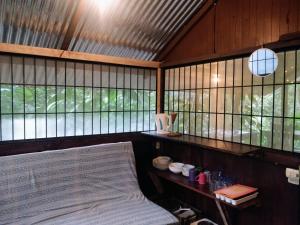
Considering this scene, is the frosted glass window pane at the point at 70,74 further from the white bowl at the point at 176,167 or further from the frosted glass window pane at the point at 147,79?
the white bowl at the point at 176,167

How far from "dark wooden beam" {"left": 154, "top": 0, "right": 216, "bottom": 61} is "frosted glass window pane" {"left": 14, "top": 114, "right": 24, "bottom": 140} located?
179 cm

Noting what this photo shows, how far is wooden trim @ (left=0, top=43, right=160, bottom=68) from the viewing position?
7.43 ft

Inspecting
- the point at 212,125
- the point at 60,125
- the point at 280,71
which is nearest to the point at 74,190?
the point at 60,125

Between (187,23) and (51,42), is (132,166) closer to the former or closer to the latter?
(51,42)

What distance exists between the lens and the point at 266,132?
2.17 metres

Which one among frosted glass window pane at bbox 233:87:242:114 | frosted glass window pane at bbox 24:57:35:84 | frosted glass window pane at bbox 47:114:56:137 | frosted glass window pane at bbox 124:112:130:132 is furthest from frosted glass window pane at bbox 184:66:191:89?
frosted glass window pane at bbox 24:57:35:84

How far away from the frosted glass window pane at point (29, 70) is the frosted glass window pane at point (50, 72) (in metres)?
0.14

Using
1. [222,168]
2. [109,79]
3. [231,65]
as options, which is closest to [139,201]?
[222,168]

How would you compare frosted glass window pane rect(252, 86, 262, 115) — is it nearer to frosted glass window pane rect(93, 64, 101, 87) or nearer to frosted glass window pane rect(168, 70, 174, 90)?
frosted glass window pane rect(168, 70, 174, 90)

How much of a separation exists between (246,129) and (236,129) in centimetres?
11

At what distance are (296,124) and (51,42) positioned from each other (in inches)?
94.3

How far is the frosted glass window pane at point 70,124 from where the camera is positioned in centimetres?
271

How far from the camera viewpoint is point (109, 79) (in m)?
2.98

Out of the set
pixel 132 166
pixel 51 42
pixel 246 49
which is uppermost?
pixel 51 42
